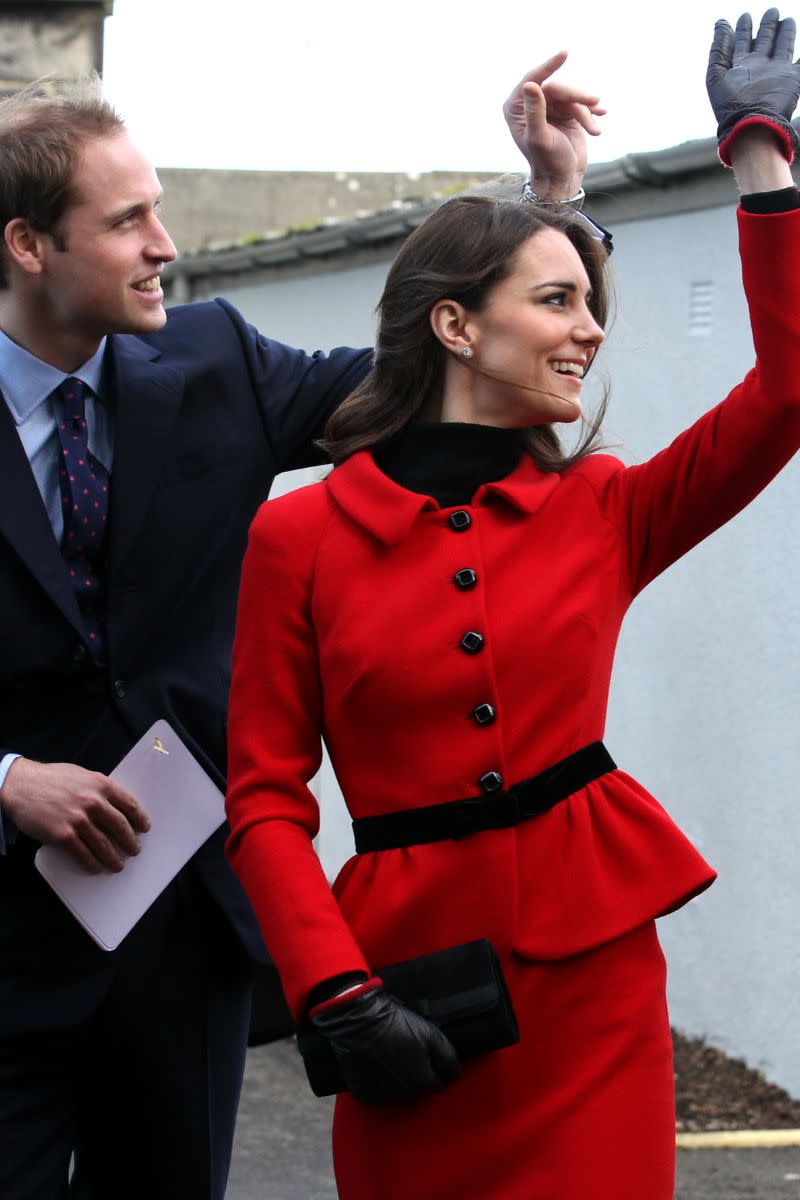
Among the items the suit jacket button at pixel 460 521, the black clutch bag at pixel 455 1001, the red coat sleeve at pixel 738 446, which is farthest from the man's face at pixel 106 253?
the black clutch bag at pixel 455 1001

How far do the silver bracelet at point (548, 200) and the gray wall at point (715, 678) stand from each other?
2397mm

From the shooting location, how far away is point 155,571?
2900 millimetres

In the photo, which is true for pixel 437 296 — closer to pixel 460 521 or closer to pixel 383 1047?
pixel 460 521

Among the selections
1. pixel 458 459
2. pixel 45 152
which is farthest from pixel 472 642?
pixel 45 152

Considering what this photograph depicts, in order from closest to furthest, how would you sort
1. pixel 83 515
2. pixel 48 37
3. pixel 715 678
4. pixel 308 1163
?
pixel 83 515, pixel 308 1163, pixel 715 678, pixel 48 37

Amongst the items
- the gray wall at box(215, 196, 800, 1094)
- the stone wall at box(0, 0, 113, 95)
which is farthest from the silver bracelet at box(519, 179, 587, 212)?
the stone wall at box(0, 0, 113, 95)

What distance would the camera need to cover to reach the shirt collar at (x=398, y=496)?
2.50 metres

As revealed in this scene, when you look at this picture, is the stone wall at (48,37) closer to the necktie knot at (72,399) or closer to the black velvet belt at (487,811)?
the necktie knot at (72,399)

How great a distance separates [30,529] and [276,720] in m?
0.56

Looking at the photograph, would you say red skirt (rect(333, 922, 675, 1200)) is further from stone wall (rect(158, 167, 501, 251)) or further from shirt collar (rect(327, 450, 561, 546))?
stone wall (rect(158, 167, 501, 251))

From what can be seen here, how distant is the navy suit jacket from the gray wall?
2.21 meters

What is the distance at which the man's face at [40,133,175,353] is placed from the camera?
2.82 m

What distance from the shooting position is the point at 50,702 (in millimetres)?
2850

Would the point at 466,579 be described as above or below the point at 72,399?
below
